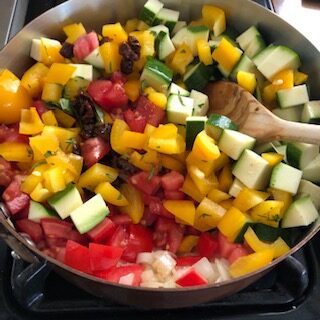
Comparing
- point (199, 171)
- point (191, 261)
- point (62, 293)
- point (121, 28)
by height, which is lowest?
point (62, 293)

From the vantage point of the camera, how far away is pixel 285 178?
926 millimetres

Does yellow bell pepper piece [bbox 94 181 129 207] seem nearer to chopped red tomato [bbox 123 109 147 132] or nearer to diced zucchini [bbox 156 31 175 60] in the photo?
chopped red tomato [bbox 123 109 147 132]

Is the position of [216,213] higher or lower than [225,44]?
lower

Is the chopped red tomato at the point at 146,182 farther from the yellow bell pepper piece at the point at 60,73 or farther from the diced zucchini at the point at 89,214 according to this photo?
the yellow bell pepper piece at the point at 60,73

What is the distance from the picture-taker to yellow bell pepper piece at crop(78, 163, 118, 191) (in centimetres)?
96

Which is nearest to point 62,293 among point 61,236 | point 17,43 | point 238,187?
point 61,236

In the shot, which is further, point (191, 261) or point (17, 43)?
point (17, 43)

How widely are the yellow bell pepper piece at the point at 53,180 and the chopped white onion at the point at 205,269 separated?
0.88ft

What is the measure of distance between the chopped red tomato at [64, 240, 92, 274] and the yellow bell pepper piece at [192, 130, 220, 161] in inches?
10.0

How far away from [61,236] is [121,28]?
18.0 inches

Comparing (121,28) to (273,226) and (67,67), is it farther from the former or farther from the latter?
(273,226)

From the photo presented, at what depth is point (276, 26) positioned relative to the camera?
1.12 meters

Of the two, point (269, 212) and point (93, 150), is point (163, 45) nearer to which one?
point (93, 150)

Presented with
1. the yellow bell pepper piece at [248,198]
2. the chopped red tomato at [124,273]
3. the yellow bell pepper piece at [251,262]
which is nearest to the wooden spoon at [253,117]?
the yellow bell pepper piece at [248,198]
